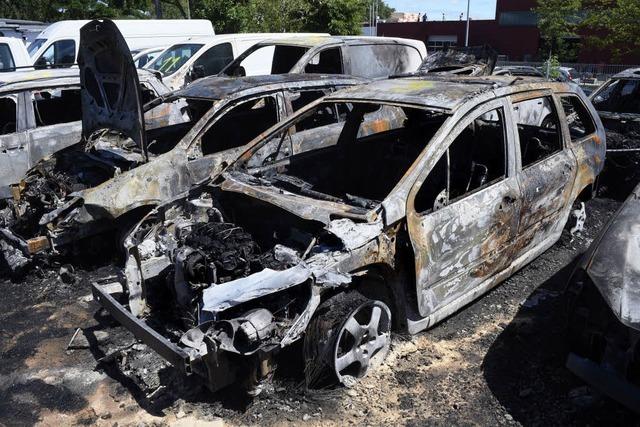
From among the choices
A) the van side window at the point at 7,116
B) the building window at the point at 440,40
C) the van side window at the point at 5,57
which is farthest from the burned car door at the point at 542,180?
the building window at the point at 440,40

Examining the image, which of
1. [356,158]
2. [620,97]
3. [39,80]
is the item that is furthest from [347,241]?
[620,97]

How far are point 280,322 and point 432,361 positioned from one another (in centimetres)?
135

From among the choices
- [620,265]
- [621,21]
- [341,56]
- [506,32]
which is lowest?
[620,265]

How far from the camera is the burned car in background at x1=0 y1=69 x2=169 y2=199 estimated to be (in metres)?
6.18

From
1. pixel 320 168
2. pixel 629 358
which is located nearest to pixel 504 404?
pixel 629 358

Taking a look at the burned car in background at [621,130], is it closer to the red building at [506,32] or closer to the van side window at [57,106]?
the van side window at [57,106]

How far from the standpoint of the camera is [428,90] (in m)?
4.04

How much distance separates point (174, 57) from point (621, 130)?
8601 mm

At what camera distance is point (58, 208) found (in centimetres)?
475

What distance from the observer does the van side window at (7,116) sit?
6.53 metres

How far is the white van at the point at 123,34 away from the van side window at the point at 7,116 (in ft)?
17.3

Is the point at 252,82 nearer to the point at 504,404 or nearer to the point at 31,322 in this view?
the point at 31,322

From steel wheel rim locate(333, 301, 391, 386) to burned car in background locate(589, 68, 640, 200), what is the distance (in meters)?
4.30

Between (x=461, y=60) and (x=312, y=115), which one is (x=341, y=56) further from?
(x=312, y=115)
